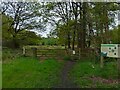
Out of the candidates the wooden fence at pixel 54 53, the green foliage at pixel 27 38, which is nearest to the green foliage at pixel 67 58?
the wooden fence at pixel 54 53

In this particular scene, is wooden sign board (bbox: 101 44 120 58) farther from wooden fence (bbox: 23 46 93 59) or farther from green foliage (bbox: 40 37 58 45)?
green foliage (bbox: 40 37 58 45)

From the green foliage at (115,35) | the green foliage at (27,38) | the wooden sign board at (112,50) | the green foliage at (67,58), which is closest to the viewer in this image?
the wooden sign board at (112,50)

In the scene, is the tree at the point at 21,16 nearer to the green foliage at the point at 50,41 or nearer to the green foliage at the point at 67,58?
the green foliage at the point at 50,41

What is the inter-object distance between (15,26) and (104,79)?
2231 cm

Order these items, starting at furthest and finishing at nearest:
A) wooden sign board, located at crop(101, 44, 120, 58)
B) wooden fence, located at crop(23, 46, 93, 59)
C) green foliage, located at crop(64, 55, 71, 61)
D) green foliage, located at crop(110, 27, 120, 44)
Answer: wooden fence, located at crop(23, 46, 93, 59), green foliage, located at crop(64, 55, 71, 61), green foliage, located at crop(110, 27, 120, 44), wooden sign board, located at crop(101, 44, 120, 58)

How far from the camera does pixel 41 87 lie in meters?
7.44

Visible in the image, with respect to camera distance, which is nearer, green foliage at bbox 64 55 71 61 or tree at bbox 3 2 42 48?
green foliage at bbox 64 55 71 61

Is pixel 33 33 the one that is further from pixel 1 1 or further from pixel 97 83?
pixel 97 83

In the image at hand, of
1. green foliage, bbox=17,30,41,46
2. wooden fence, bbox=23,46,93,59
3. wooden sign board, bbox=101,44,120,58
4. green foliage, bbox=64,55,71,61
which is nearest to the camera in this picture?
wooden sign board, bbox=101,44,120,58

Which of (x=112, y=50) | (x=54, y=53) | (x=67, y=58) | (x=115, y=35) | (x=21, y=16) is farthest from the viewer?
(x=21, y=16)

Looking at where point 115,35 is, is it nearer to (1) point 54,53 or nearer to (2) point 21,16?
(1) point 54,53

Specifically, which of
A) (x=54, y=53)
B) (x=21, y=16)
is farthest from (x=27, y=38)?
(x=54, y=53)

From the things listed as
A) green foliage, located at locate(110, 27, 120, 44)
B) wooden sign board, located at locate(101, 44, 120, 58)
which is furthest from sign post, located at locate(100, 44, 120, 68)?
green foliage, located at locate(110, 27, 120, 44)

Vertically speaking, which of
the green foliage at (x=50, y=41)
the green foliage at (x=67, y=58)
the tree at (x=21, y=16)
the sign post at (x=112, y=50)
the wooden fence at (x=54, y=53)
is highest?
the tree at (x=21, y=16)
